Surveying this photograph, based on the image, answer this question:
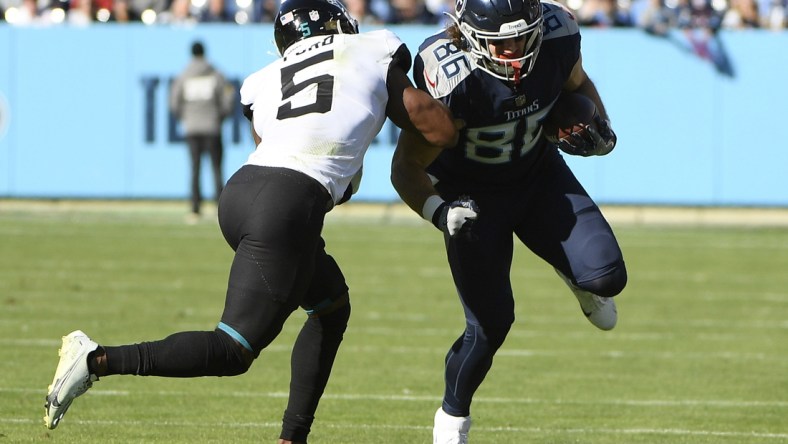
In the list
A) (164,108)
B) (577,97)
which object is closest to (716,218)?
(164,108)

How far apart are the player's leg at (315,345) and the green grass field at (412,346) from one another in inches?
18.5

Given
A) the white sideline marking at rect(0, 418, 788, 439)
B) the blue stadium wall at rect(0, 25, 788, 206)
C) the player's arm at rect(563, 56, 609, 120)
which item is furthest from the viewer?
the blue stadium wall at rect(0, 25, 788, 206)

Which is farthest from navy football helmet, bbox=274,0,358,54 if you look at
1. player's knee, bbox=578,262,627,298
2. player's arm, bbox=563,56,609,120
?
player's knee, bbox=578,262,627,298

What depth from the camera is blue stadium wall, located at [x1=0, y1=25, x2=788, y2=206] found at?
52.9 feet

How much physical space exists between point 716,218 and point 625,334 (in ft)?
27.6

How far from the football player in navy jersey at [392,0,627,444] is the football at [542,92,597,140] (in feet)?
0.13

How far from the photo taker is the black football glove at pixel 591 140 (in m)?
5.09

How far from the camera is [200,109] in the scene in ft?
49.3

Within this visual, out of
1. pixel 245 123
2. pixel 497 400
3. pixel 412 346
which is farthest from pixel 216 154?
pixel 497 400

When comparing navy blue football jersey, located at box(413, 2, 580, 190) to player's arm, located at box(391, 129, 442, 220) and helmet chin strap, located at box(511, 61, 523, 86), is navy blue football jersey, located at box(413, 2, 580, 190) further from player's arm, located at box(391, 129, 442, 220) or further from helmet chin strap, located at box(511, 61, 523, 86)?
player's arm, located at box(391, 129, 442, 220)

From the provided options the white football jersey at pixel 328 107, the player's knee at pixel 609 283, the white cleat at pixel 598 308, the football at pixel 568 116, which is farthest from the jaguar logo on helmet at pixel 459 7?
the white cleat at pixel 598 308

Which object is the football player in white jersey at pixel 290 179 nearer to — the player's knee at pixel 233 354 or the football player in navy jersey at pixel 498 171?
the player's knee at pixel 233 354

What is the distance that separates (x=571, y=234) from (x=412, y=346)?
9.69ft

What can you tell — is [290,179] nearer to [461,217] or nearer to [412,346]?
[461,217]
